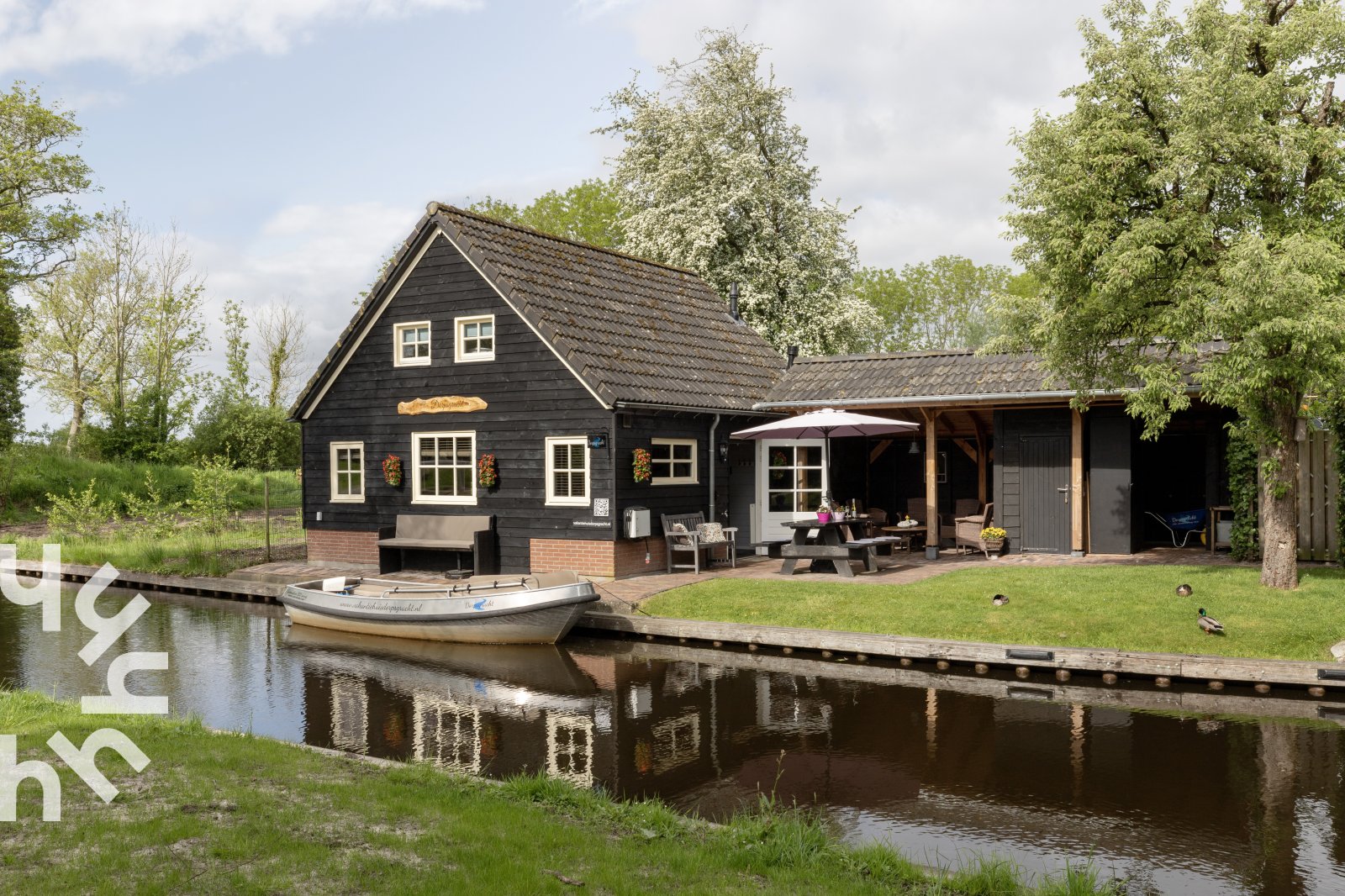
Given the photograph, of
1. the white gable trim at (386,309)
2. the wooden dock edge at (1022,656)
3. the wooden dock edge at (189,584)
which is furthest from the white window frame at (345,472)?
the wooden dock edge at (1022,656)

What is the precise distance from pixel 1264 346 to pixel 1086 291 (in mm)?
2647

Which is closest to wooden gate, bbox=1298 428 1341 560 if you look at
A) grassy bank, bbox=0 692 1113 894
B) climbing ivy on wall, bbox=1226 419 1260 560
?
climbing ivy on wall, bbox=1226 419 1260 560

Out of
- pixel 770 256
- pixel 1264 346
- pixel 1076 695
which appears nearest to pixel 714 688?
pixel 1076 695

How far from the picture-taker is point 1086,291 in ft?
46.1

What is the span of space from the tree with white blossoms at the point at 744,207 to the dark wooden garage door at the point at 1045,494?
12272 millimetres

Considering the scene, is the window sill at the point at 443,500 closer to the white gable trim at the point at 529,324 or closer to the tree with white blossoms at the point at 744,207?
the white gable trim at the point at 529,324

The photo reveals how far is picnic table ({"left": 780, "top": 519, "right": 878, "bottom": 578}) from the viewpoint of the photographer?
16.0 meters

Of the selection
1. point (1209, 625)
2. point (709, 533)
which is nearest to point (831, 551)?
point (709, 533)

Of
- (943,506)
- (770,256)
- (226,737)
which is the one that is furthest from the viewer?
(770,256)

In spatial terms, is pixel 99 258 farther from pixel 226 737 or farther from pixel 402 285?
pixel 226 737

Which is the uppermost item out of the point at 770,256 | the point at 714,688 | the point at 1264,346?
the point at 770,256

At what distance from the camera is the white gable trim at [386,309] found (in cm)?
1712

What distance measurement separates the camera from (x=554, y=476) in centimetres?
1750

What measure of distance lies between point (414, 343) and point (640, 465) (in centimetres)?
545
